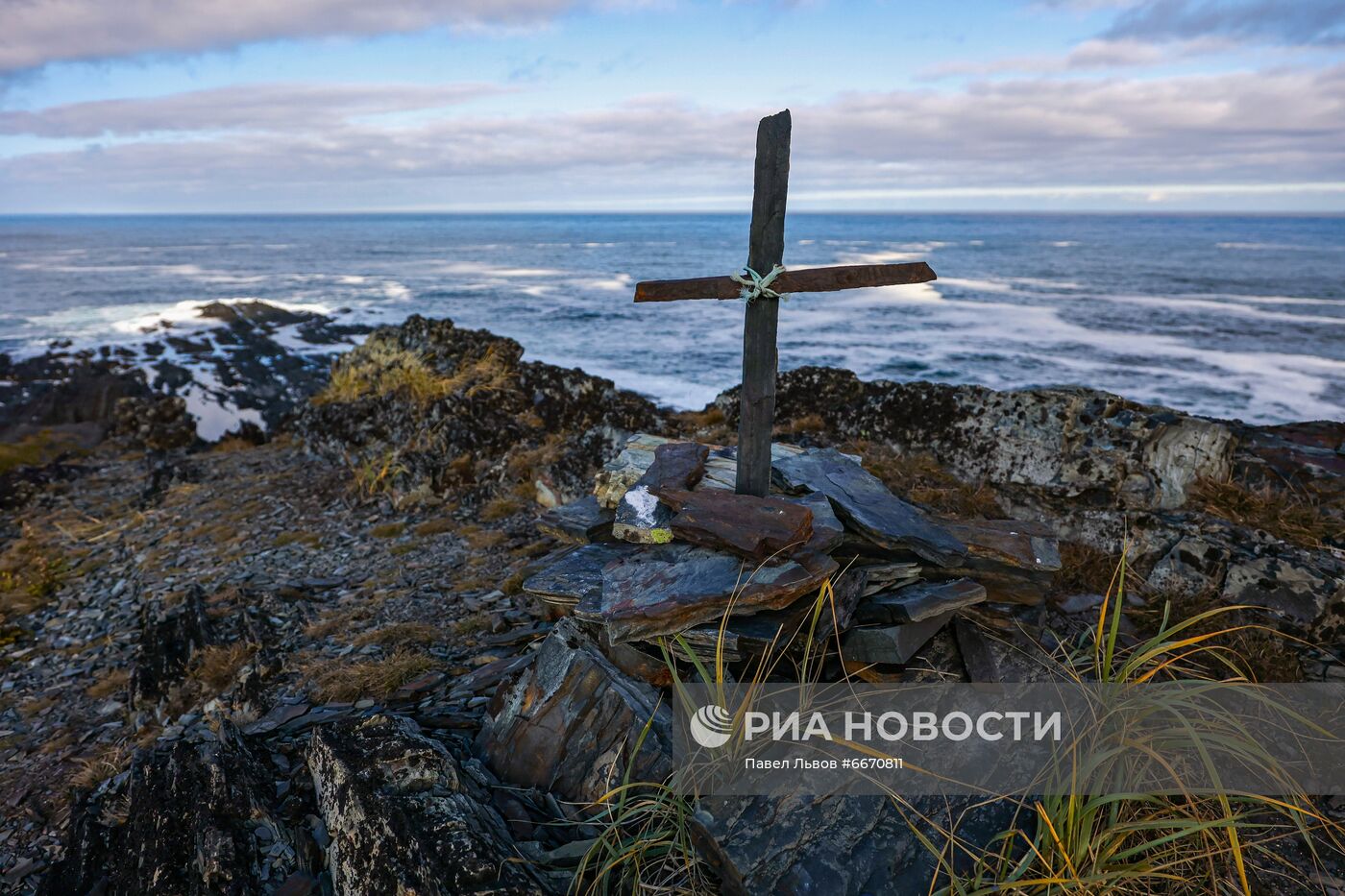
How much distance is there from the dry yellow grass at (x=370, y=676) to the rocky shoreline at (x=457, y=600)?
0.08 feet

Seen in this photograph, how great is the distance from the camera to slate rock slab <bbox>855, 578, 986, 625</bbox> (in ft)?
12.3

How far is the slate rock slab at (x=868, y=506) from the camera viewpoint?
13.8 feet

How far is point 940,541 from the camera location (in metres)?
4.24

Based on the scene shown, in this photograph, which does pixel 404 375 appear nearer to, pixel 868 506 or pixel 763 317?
pixel 763 317

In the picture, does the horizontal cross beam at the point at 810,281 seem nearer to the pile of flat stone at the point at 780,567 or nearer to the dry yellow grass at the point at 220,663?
the pile of flat stone at the point at 780,567

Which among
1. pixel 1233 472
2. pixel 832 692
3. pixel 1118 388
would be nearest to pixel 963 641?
pixel 832 692

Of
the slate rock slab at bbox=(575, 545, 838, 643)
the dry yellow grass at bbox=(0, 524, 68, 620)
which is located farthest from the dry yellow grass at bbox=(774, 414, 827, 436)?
the dry yellow grass at bbox=(0, 524, 68, 620)

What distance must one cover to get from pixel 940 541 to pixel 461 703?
3.25 m

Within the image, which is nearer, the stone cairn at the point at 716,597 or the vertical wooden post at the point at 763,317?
the stone cairn at the point at 716,597

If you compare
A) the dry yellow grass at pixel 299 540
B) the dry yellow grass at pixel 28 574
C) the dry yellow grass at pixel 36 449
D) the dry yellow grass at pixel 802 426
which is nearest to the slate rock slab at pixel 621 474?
the dry yellow grass at pixel 802 426

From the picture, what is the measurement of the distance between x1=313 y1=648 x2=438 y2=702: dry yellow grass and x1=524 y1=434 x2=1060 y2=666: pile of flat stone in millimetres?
1203

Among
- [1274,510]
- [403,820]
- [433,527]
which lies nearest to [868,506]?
[403,820]

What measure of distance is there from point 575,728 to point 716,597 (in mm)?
1031

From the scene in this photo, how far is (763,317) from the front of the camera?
4.20 m
